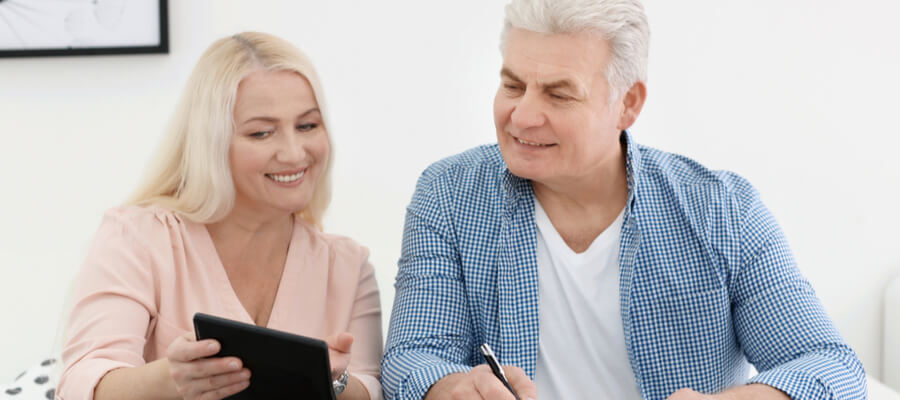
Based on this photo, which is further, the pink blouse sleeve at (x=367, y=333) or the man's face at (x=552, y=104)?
the pink blouse sleeve at (x=367, y=333)

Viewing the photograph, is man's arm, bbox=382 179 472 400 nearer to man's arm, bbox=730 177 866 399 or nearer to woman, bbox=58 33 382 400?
woman, bbox=58 33 382 400

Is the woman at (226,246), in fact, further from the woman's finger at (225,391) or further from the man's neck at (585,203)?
the man's neck at (585,203)

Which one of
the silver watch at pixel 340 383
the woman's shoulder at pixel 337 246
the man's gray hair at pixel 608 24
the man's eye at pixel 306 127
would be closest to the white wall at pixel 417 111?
the woman's shoulder at pixel 337 246

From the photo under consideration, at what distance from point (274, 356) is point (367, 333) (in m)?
0.50

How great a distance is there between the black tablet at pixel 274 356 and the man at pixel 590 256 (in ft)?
0.78

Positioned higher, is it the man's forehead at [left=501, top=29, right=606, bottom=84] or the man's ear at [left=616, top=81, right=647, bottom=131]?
the man's forehead at [left=501, top=29, right=606, bottom=84]

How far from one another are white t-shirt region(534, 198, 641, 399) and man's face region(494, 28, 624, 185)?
18 centimetres

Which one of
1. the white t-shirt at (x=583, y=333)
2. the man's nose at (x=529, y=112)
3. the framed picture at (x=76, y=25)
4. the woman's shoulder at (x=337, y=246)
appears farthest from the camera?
the framed picture at (x=76, y=25)

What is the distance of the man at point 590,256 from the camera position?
57.4 inches

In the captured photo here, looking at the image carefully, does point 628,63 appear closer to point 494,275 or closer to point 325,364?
point 494,275

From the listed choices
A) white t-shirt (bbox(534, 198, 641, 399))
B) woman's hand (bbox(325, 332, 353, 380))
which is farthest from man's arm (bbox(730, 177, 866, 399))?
woman's hand (bbox(325, 332, 353, 380))

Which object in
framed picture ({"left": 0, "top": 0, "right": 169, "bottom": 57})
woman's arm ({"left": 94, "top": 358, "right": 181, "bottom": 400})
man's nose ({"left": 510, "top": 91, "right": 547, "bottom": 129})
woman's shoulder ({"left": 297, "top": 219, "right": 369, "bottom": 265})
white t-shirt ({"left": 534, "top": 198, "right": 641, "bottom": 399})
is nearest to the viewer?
woman's arm ({"left": 94, "top": 358, "right": 181, "bottom": 400})

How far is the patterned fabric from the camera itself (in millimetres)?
1488

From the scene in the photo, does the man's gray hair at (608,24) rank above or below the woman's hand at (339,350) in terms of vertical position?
above
